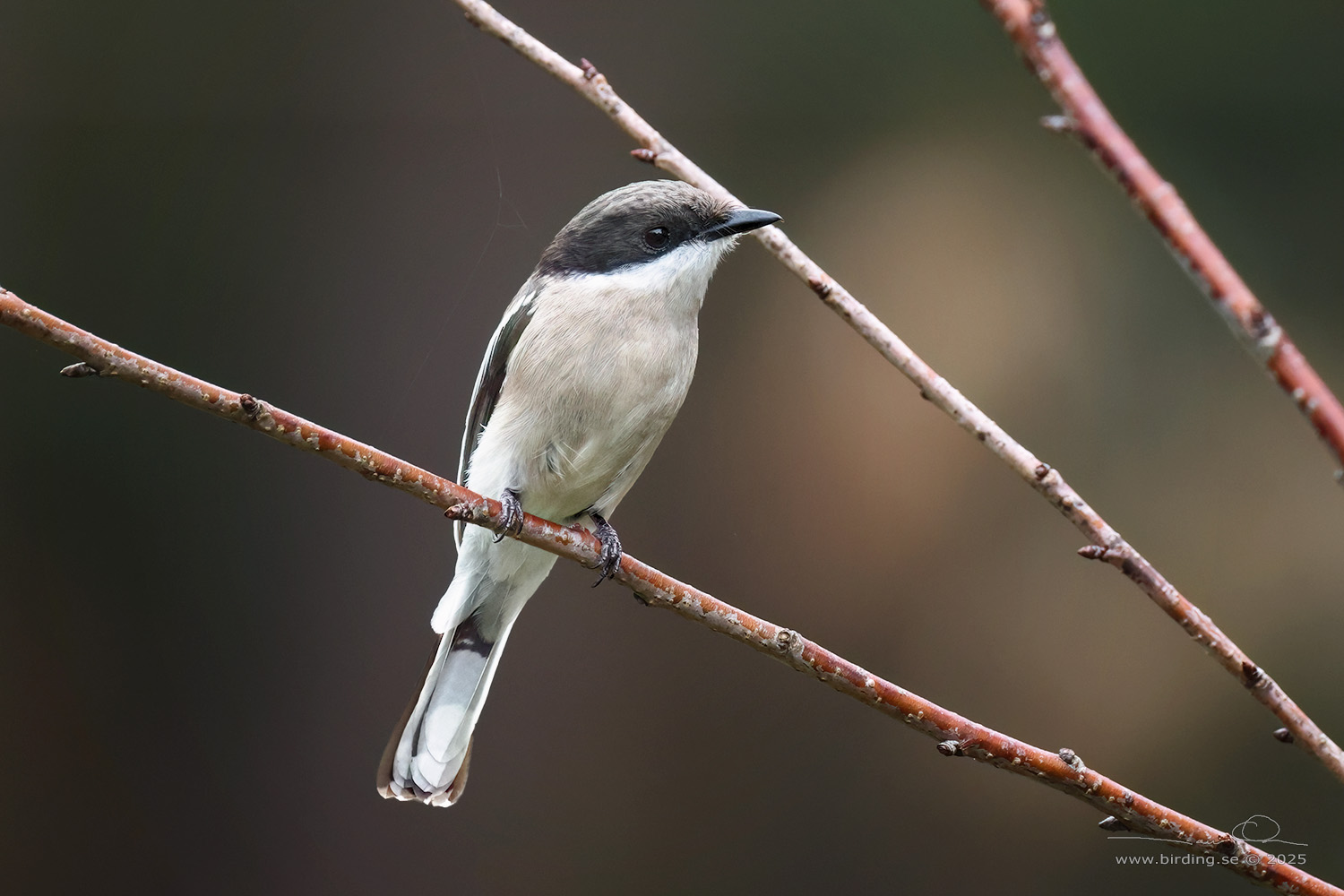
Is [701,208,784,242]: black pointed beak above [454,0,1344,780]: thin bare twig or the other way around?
above

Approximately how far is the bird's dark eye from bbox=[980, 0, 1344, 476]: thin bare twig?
1306 mm

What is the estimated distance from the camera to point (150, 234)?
310cm

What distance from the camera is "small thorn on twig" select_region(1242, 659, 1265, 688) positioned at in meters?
1.25

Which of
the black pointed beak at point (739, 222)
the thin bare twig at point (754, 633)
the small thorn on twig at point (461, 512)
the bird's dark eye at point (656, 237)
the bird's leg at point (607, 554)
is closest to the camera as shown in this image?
the thin bare twig at point (754, 633)

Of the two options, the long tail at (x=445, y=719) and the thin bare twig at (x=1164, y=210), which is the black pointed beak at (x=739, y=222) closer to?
the long tail at (x=445, y=719)

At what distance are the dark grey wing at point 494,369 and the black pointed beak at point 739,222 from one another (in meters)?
0.37

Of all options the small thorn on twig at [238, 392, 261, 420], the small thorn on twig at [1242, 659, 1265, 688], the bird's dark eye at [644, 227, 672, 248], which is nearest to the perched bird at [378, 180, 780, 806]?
the bird's dark eye at [644, 227, 672, 248]

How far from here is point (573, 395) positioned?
1.97 m

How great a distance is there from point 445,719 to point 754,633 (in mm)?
916

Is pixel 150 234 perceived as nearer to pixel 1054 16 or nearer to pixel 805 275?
pixel 805 275

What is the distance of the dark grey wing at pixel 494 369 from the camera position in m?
2.20
